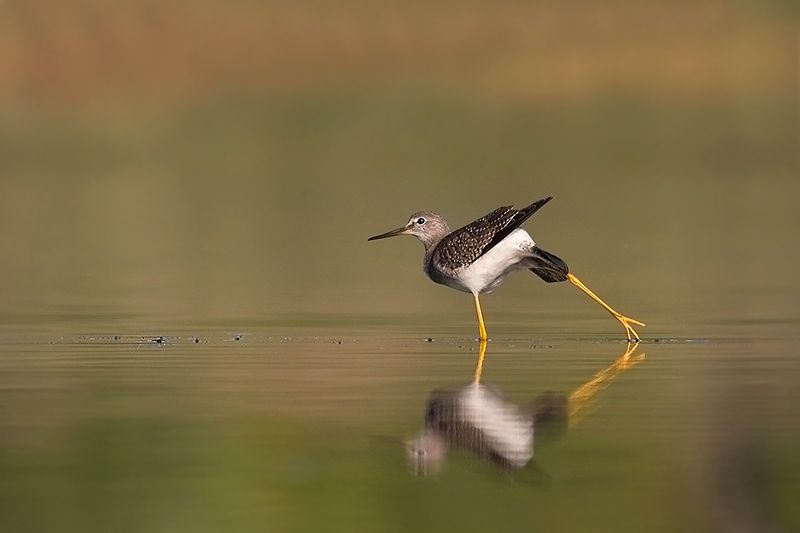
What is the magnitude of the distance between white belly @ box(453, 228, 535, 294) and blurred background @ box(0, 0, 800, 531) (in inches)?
18.8

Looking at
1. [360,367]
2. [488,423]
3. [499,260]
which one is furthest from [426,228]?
[488,423]

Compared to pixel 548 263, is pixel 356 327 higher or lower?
lower

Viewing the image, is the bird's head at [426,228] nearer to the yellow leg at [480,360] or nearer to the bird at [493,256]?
the bird at [493,256]

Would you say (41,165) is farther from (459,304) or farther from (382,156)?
(459,304)

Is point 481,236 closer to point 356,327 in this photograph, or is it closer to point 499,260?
point 499,260

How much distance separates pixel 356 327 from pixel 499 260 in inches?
47.2

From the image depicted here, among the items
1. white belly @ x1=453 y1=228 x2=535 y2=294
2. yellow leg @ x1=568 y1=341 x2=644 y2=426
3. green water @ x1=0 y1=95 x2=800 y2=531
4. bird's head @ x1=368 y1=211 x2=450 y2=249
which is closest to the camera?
green water @ x1=0 y1=95 x2=800 y2=531

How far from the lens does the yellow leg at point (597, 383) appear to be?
9.50 metres

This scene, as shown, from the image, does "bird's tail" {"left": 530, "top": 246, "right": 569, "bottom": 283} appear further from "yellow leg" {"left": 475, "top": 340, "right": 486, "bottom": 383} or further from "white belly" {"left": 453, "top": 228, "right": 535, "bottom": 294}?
"yellow leg" {"left": 475, "top": 340, "right": 486, "bottom": 383}

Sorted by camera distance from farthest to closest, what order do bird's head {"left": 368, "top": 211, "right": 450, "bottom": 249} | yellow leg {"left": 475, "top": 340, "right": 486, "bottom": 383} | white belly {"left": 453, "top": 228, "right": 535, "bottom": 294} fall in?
bird's head {"left": 368, "top": 211, "right": 450, "bottom": 249}
white belly {"left": 453, "top": 228, "right": 535, "bottom": 294}
yellow leg {"left": 475, "top": 340, "right": 486, "bottom": 383}

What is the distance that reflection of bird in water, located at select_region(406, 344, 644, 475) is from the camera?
8328 millimetres

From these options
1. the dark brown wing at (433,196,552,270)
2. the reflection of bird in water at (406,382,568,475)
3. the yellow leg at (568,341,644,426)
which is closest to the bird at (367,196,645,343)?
the dark brown wing at (433,196,552,270)

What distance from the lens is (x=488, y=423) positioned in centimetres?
903

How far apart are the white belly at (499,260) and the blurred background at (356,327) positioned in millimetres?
476
